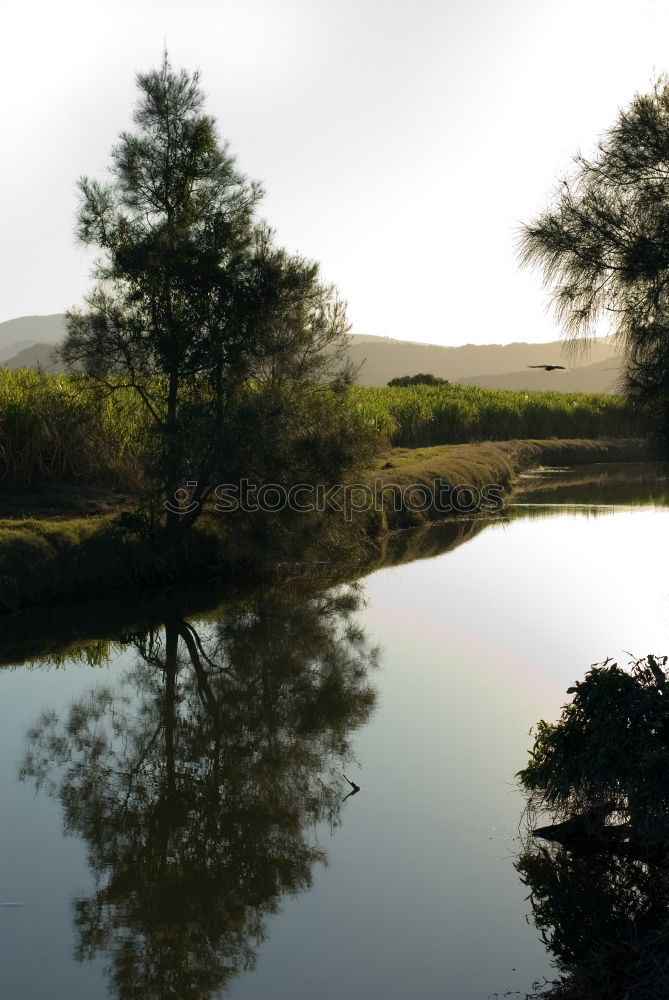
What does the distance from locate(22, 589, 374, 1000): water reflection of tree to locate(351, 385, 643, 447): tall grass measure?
59.0 ft

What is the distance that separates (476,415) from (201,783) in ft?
102

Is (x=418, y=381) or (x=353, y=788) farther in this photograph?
(x=418, y=381)

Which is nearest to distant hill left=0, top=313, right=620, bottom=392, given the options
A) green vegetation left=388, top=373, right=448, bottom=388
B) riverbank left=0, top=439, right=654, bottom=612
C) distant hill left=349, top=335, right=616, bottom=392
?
distant hill left=349, top=335, right=616, bottom=392

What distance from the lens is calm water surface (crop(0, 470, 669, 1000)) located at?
16.1 ft

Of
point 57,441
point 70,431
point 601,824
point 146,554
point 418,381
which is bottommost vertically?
point 601,824

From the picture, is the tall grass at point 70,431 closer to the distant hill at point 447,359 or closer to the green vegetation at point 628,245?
the green vegetation at point 628,245

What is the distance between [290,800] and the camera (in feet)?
23.0

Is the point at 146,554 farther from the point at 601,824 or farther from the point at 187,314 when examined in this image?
the point at 601,824

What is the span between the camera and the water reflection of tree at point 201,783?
16.8 feet

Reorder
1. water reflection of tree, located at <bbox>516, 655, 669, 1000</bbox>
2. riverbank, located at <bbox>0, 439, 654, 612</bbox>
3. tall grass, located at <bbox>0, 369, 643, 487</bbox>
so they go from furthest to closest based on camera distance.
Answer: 1. tall grass, located at <bbox>0, 369, 643, 487</bbox>
2. riverbank, located at <bbox>0, 439, 654, 612</bbox>
3. water reflection of tree, located at <bbox>516, 655, 669, 1000</bbox>

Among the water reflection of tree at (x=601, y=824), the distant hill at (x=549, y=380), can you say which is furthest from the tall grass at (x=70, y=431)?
the distant hill at (x=549, y=380)

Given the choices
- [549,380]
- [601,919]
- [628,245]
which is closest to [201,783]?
[601,919]

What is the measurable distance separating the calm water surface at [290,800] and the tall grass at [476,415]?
17.2 metres

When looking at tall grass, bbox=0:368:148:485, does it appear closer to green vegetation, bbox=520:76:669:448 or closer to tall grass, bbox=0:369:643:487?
tall grass, bbox=0:369:643:487
